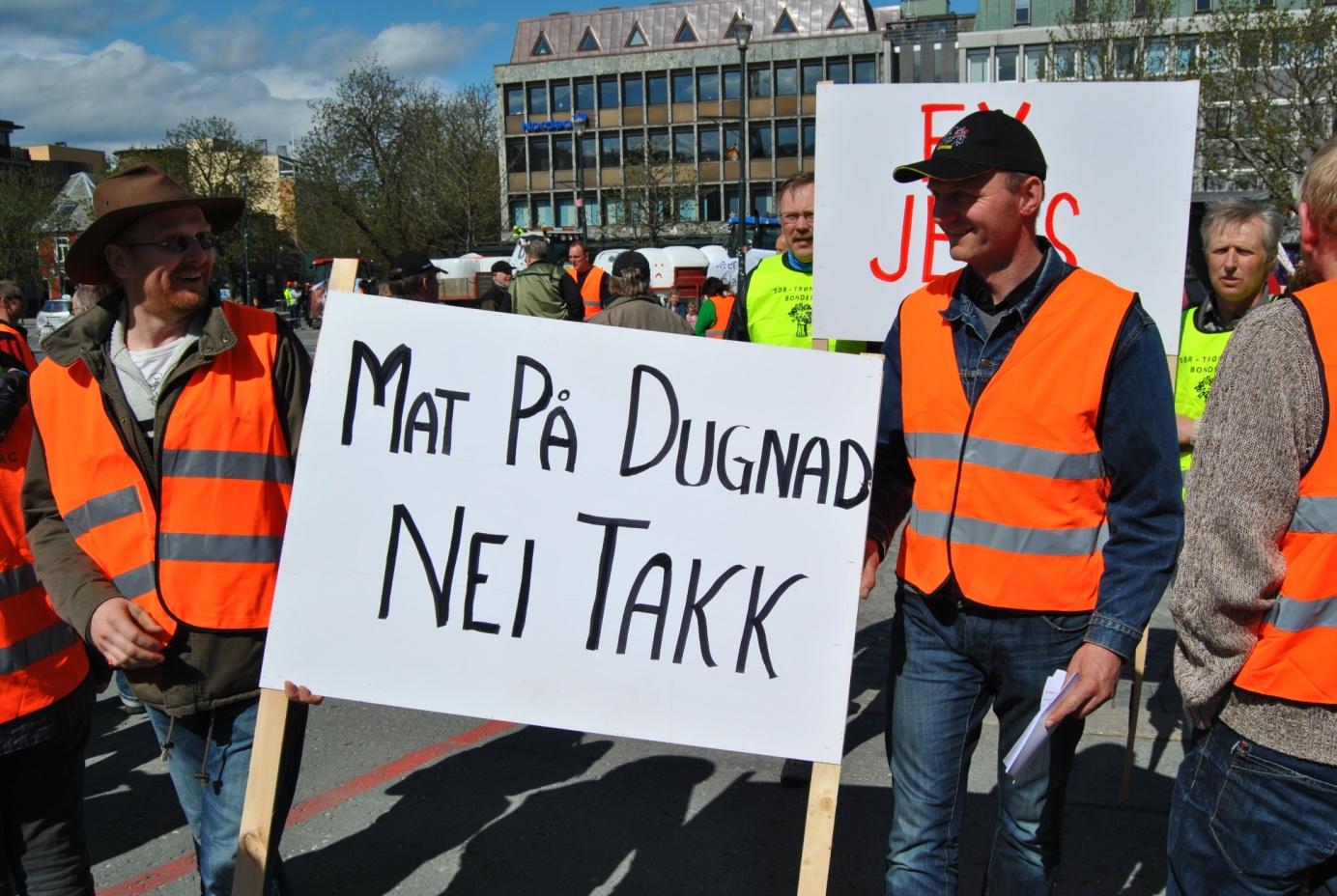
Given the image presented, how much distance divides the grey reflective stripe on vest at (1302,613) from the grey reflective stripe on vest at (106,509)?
2.23 meters

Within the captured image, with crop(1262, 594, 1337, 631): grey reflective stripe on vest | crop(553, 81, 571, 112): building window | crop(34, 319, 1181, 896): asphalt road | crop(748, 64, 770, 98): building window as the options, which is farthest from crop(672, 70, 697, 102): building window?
crop(1262, 594, 1337, 631): grey reflective stripe on vest

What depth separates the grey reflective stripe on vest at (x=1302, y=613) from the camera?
171cm

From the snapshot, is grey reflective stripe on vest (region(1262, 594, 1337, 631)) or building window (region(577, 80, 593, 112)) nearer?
grey reflective stripe on vest (region(1262, 594, 1337, 631))

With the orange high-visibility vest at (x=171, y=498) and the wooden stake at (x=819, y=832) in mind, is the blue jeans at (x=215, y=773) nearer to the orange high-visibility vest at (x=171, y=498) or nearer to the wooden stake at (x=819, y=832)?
the orange high-visibility vest at (x=171, y=498)

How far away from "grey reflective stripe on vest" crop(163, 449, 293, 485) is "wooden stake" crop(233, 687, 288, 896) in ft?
1.61

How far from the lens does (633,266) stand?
224 inches

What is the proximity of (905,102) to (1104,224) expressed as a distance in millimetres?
780

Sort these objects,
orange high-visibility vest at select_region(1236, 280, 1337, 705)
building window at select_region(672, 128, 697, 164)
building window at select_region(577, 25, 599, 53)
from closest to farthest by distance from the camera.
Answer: orange high-visibility vest at select_region(1236, 280, 1337, 705), building window at select_region(672, 128, 697, 164), building window at select_region(577, 25, 599, 53)

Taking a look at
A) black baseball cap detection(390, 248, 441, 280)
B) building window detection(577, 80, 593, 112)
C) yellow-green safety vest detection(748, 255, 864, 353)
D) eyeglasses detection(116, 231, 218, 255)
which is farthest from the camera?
building window detection(577, 80, 593, 112)

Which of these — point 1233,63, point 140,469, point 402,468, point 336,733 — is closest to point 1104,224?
point 402,468

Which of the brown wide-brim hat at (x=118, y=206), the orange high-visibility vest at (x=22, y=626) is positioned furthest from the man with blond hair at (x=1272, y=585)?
the orange high-visibility vest at (x=22, y=626)

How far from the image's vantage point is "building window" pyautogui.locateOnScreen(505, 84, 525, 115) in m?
67.3

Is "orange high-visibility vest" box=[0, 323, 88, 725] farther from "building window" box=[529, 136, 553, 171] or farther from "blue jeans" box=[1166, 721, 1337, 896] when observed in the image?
"building window" box=[529, 136, 553, 171]

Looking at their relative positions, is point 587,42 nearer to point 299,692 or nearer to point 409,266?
point 409,266
